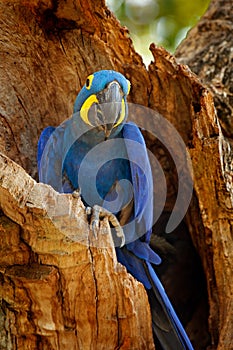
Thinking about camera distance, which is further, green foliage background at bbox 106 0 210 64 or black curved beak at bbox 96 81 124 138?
green foliage background at bbox 106 0 210 64

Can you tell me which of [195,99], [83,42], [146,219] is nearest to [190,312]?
[146,219]

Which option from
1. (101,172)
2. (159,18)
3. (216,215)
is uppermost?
(159,18)

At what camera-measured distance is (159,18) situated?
3.92 m

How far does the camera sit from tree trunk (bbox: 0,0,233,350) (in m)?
1.78

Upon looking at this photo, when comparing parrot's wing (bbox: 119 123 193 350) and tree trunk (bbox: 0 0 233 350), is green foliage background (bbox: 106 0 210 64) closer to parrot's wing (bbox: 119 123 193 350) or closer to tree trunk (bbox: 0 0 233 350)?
tree trunk (bbox: 0 0 233 350)

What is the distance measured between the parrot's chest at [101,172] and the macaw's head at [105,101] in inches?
4.6

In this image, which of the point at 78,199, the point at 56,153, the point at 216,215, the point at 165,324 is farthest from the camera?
the point at 56,153

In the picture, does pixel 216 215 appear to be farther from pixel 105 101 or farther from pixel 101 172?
pixel 105 101

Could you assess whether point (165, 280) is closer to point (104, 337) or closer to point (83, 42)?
point (104, 337)

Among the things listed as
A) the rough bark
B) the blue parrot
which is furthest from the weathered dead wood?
the rough bark

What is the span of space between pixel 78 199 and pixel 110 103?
73 centimetres

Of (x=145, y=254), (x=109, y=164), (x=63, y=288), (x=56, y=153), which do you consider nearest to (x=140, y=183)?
(x=109, y=164)

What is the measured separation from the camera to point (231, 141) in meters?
2.84

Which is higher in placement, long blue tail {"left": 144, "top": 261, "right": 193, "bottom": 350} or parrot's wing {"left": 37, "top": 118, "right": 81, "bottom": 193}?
parrot's wing {"left": 37, "top": 118, "right": 81, "bottom": 193}
